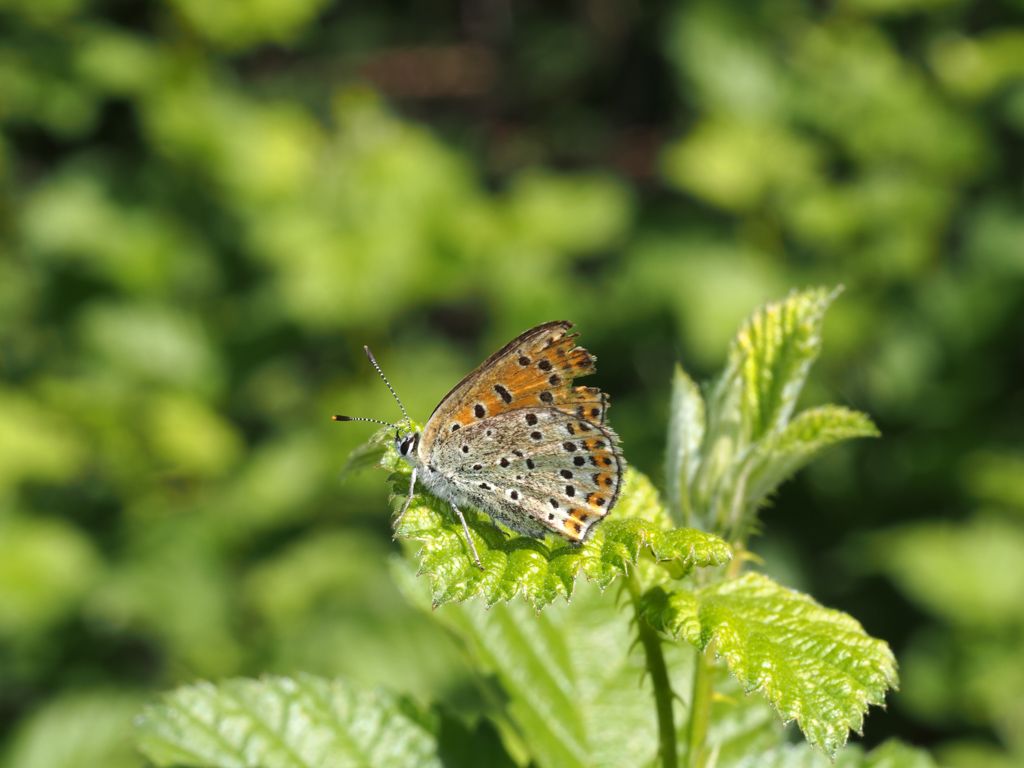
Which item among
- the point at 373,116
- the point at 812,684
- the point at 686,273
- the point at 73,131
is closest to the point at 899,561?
the point at 686,273

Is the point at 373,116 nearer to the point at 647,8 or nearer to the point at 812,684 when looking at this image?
the point at 647,8

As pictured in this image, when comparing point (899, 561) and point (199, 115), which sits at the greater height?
point (199, 115)

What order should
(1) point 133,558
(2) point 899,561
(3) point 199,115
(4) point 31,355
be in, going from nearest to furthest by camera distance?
(2) point 899,561, (1) point 133,558, (3) point 199,115, (4) point 31,355

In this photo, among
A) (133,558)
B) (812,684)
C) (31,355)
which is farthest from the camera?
(31,355)

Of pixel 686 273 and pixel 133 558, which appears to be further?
pixel 686 273

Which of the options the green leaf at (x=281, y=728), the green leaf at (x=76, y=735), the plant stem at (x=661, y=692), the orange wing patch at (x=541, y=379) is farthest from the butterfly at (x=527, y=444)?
the green leaf at (x=76, y=735)

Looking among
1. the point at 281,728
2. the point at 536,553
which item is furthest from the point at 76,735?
the point at 536,553

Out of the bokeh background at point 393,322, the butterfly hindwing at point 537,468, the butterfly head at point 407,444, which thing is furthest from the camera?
the bokeh background at point 393,322

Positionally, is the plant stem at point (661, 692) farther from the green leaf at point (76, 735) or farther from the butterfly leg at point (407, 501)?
the green leaf at point (76, 735)
